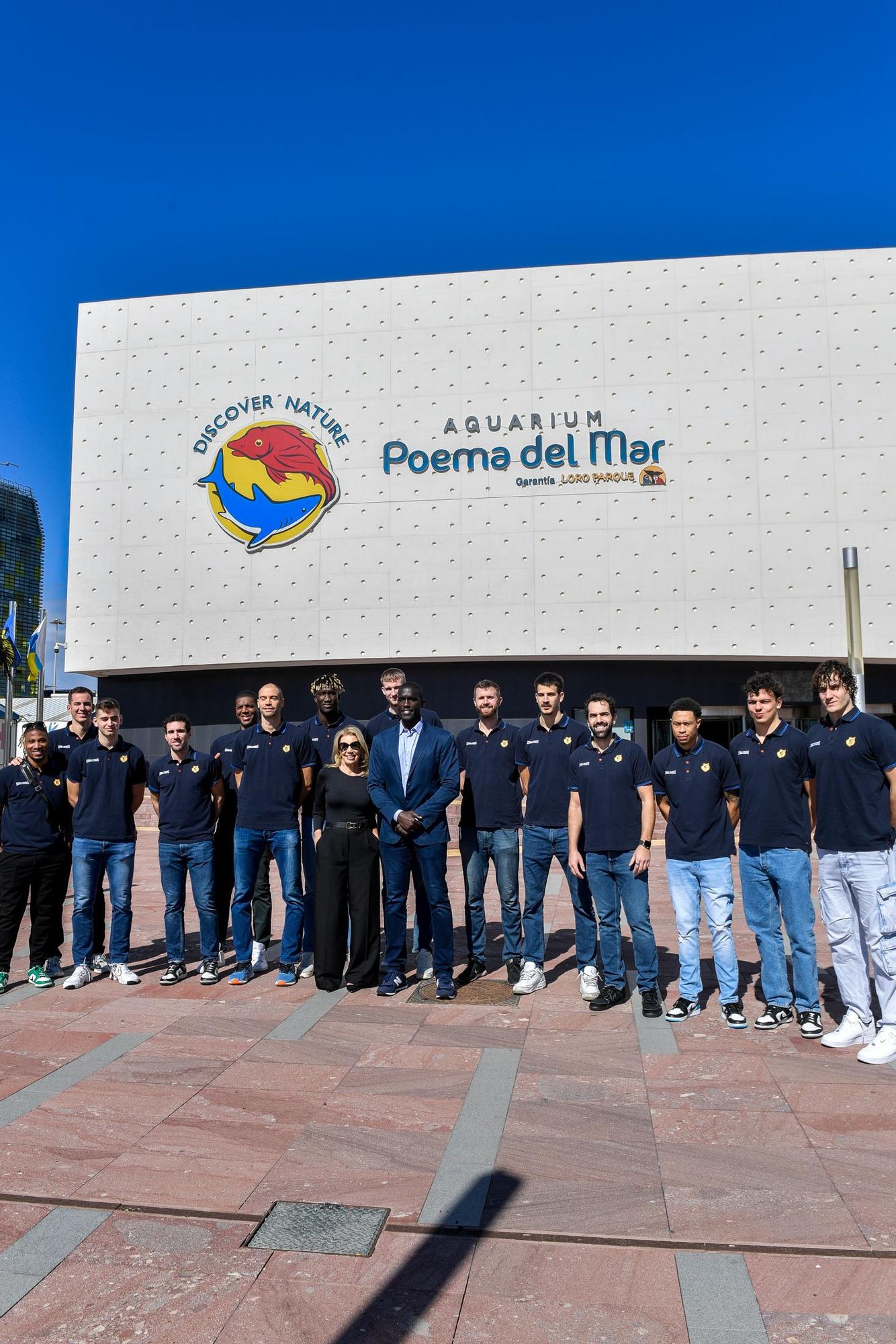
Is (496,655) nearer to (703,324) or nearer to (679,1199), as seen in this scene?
(703,324)

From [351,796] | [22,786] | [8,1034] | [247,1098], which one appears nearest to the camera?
[247,1098]

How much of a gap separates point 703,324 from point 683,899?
22.5 meters

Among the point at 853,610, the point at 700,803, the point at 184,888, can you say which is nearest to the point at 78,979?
the point at 184,888

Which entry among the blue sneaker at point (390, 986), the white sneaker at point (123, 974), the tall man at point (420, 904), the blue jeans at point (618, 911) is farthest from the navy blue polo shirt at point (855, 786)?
the white sneaker at point (123, 974)

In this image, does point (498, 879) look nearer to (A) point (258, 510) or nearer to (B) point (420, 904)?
(B) point (420, 904)

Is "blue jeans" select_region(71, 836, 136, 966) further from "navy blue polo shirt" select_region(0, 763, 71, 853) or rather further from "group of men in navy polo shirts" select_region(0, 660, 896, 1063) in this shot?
"navy blue polo shirt" select_region(0, 763, 71, 853)

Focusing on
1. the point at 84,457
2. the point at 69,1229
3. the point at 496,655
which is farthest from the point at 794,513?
the point at 69,1229

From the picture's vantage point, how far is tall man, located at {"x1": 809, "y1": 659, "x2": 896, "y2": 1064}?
505 cm

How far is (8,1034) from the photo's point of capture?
5.51 metres

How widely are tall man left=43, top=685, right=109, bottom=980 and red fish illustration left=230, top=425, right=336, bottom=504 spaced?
61.7 feet

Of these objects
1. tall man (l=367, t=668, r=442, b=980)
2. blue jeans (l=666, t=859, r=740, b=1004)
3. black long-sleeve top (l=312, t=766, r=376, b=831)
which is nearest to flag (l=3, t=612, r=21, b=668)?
tall man (l=367, t=668, r=442, b=980)

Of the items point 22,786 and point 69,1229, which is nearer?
point 69,1229

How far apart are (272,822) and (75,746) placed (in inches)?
73.8

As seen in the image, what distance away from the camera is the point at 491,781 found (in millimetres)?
6738
